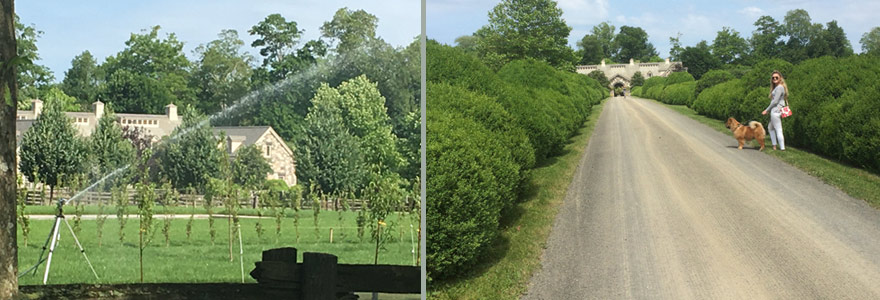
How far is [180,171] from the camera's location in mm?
4203

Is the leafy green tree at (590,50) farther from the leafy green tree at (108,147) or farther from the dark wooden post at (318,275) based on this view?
the leafy green tree at (108,147)

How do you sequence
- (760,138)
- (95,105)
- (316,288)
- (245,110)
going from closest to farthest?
(316,288), (95,105), (245,110), (760,138)

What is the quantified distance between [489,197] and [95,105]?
8.26ft

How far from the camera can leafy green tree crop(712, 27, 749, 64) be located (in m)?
5.93

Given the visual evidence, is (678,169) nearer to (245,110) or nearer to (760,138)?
(760,138)

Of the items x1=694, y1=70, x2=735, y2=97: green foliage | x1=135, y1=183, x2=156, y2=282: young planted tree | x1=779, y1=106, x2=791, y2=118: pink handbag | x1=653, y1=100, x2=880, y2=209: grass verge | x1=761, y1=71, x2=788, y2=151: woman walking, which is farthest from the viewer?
x1=779, y1=106, x2=791, y2=118: pink handbag

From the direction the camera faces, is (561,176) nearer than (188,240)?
No

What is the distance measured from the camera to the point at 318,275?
3.25 metres

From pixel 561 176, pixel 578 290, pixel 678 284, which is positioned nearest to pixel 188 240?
pixel 578 290

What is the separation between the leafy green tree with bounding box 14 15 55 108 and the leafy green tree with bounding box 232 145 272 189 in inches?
46.1

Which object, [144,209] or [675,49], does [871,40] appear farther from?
[144,209]

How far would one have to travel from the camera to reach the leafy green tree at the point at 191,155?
12.8ft

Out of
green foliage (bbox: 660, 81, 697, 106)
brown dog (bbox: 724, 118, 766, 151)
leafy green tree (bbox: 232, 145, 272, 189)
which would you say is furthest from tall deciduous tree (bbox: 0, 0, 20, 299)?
brown dog (bbox: 724, 118, 766, 151)

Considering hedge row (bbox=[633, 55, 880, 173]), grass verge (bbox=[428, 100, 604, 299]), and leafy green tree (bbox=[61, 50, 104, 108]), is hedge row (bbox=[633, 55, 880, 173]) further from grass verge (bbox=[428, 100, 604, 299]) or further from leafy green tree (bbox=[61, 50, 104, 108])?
leafy green tree (bbox=[61, 50, 104, 108])
